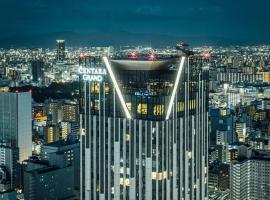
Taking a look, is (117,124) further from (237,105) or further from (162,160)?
(237,105)

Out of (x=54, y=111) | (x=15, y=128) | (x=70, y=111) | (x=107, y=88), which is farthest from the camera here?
(x=54, y=111)

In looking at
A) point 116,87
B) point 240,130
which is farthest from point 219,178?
point 116,87

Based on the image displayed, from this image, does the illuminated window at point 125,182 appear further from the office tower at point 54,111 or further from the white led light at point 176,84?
the office tower at point 54,111

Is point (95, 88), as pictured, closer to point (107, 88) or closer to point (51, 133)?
point (107, 88)

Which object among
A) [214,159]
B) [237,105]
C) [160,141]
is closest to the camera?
[160,141]

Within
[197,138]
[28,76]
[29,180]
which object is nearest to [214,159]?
[29,180]

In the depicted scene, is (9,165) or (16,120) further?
(16,120)

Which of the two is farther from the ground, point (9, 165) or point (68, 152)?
point (68, 152)
